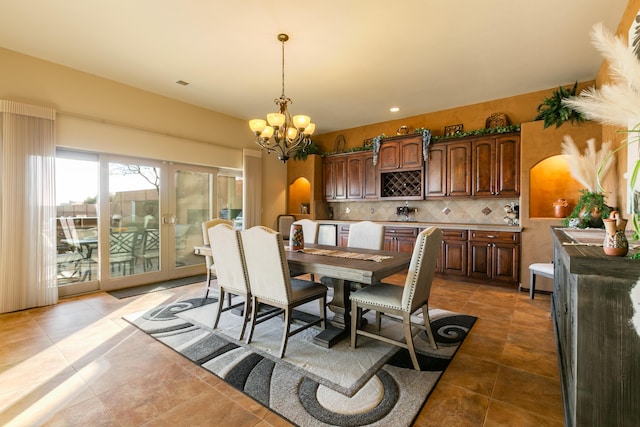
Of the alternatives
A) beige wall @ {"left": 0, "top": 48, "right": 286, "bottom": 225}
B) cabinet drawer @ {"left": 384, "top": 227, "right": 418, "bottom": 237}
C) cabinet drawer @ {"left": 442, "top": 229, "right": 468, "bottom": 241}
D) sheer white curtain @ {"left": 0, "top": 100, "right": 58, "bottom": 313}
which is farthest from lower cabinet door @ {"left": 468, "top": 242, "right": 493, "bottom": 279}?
sheer white curtain @ {"left": 0, "top": 100, "right": 58, "bottom": 313}

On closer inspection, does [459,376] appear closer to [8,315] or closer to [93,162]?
[8,315]

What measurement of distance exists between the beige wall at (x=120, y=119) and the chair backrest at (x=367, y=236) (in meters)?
3.13

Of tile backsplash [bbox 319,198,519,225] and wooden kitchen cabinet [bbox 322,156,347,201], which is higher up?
wooden kitchen cabinet [bbox 322,156,347,201]

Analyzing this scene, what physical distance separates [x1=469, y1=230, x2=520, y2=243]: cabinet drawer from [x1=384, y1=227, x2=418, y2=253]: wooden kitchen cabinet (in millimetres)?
905

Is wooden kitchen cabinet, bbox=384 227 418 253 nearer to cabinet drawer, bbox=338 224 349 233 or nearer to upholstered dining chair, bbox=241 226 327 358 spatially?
cabinet drawer, bbox=338 224 349 233

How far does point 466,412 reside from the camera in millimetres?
1704

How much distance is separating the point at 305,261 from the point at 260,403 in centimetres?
104

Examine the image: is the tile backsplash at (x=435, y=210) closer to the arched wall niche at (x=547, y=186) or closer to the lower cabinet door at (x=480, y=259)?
the arched wall niche at (x=547, y=186)

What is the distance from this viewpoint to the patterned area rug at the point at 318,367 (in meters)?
1.73

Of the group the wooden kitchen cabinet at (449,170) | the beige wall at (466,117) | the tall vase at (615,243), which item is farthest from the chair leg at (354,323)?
the beige wall at (466,117)

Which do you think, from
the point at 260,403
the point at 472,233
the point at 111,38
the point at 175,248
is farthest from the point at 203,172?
the point at 472,233

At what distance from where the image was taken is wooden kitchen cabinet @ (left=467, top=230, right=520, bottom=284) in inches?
167

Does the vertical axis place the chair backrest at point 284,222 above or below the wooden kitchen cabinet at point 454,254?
above

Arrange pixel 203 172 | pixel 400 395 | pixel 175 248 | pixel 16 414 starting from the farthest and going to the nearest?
pixel 203 172, pixel 175 248, pixel 400 395, pixel 16 414
